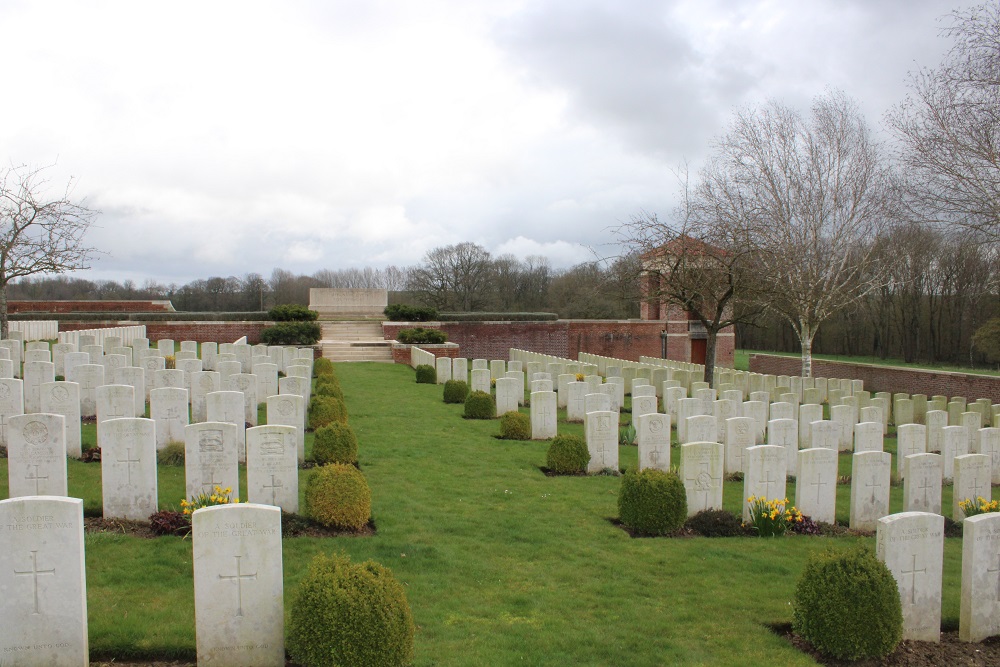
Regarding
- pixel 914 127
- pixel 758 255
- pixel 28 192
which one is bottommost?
pixel 758 255

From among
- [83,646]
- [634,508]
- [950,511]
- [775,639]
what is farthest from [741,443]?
[83,646]

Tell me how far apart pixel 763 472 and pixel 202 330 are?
80.3 ft

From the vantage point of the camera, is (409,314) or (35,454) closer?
(35,454)

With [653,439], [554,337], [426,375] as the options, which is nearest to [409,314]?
[554,337]

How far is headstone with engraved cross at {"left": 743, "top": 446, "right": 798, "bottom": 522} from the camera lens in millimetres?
7789

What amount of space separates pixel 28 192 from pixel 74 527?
56.1 ft

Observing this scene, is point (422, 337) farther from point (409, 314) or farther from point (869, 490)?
point (869, 490)

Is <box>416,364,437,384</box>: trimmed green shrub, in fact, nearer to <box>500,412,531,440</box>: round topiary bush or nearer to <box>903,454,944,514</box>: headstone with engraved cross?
<box>500,412,531,440</box>: round topiary bush

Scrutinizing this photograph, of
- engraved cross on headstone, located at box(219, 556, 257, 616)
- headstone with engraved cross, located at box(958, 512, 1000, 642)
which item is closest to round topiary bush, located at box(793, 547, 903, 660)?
headstone with engraved cross, located at box(958, 512, 1000, 642)

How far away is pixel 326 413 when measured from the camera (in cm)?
1073

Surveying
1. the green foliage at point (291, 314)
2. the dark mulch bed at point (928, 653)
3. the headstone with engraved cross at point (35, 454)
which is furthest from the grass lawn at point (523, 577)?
the green foliage at point (291, 314)

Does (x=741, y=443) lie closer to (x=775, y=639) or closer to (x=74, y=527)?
(x=775, y=639)

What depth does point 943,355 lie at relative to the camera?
41.7m

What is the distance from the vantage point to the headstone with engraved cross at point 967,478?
27.6 feet
